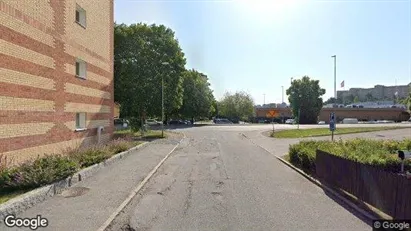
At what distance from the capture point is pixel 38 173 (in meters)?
8.54

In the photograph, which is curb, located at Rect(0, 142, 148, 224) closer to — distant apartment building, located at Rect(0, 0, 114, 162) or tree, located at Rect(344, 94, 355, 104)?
distant apartment building, located at Rect(0, 0, 114, 162)

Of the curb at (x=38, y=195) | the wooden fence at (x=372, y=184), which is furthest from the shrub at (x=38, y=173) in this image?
the wooden fence at (x=372, y=184)

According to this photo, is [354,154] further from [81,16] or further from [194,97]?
[194,97]

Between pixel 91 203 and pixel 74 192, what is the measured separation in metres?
1.20

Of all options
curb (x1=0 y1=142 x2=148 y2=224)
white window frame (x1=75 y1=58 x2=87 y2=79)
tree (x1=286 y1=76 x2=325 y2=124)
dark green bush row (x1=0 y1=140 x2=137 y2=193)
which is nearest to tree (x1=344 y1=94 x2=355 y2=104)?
tree (x1=286 y1=76 x2=325 y2=124)

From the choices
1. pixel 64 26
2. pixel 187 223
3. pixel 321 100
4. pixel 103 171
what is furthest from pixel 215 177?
pixel 321 100

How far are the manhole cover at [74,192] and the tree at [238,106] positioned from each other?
86.3 meters

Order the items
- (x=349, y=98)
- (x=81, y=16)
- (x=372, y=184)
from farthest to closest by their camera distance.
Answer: (x=349, y=98), (x=81, y=16), (x=372, y=184)

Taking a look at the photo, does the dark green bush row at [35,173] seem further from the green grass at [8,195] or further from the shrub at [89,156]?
the shrub at [89,156]

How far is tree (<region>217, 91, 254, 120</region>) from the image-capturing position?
311ft

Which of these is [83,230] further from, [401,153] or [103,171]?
[401,153]

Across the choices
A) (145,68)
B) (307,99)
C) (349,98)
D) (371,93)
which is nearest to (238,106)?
(307,99)

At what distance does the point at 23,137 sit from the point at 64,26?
217 inches

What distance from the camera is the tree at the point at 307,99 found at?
71.4 metres
